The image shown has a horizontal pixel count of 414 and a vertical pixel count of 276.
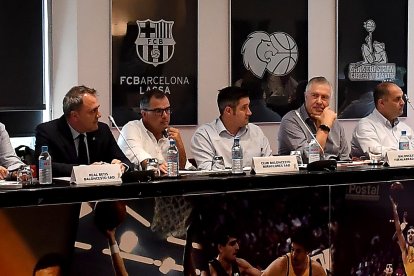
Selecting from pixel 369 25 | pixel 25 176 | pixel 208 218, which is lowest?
pixel 208 218

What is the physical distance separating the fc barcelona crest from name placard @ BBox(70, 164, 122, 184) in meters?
1.94

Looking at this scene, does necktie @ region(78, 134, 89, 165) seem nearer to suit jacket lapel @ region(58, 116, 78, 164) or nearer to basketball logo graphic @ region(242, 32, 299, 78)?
suit jacket lapel @ region(58, 116, 78, 164)

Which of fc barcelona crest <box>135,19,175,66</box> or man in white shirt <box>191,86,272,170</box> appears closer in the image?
man in white shirt <box>191,86,272,170</box>

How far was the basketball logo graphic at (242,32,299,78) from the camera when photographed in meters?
5.74

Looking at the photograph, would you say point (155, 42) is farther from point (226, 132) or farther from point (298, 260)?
point (298, 260)

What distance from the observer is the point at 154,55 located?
17.6 feet

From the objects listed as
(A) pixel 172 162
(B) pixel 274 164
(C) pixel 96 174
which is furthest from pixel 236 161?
(C) pixel 96 174

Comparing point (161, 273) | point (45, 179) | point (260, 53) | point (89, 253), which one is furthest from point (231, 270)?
point (260, 53)

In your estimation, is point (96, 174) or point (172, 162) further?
point (172, 162)

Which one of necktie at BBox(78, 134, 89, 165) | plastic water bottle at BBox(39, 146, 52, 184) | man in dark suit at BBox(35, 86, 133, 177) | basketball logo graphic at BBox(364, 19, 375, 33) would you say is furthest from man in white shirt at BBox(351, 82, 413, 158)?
plastic water bottle at BBox(39, 146, 52, 184)

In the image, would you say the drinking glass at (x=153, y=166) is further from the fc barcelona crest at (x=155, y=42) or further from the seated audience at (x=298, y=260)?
the fc barcelona crest at (x=155, y=42)

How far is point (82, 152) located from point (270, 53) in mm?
2019

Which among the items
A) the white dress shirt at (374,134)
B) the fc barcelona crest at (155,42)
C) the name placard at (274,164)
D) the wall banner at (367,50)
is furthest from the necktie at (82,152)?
the wall banner at (367,50)

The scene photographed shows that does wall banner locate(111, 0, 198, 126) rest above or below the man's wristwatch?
above
